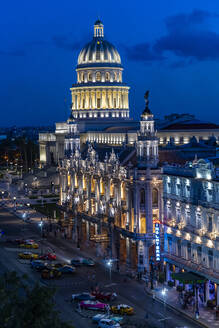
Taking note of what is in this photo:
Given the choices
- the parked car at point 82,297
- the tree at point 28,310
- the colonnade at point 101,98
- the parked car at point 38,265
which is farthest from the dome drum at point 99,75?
the tree at point 28,310

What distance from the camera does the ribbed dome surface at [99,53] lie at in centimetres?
18088

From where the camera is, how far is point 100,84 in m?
178

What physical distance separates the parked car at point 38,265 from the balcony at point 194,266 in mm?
16783

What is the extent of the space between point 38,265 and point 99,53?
4089 inches

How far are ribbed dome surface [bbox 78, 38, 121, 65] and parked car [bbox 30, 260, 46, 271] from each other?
10097cm

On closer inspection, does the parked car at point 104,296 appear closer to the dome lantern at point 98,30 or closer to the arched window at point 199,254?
the arched window at point 199,254

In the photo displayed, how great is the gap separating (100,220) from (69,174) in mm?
21792

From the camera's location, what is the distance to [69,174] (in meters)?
120

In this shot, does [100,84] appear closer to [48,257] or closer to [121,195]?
[121,195]

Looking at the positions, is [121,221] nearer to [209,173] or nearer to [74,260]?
[74,260]

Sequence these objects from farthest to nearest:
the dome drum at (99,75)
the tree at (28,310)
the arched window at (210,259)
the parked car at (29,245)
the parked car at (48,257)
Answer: the dome drum at (99,75)
the parked car at (29,245)
the parked car at (48,257)
the arched window at (210,259)
the tree at (28,310)

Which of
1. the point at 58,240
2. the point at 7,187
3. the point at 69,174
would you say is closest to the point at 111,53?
the point at 7,187

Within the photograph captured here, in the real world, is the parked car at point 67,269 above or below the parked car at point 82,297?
above

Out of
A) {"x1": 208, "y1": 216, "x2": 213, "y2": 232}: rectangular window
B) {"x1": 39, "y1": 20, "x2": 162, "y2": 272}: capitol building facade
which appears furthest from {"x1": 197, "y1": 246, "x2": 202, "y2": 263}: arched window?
{"x1": 39, "y1": 20, "x2": 162, "y2": 272}: capitol building facade
